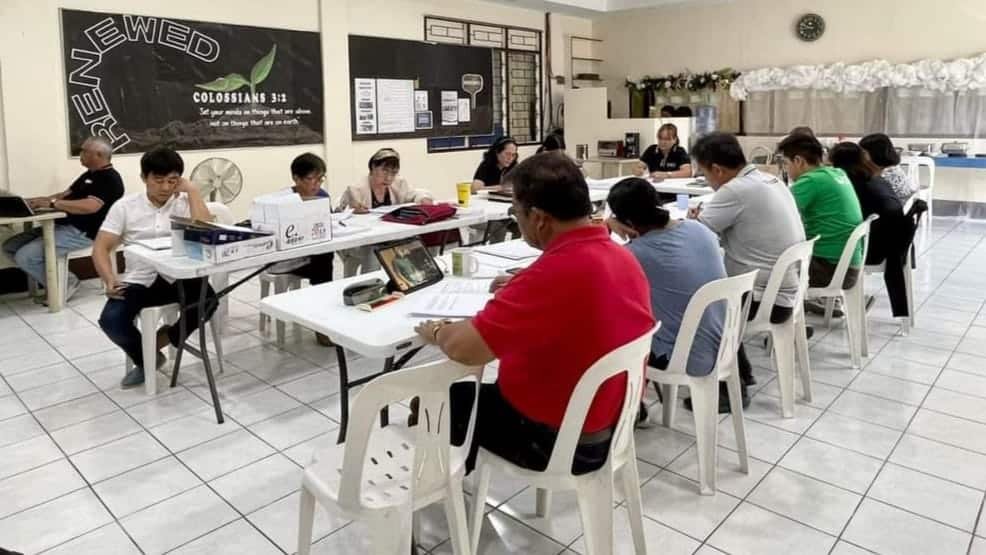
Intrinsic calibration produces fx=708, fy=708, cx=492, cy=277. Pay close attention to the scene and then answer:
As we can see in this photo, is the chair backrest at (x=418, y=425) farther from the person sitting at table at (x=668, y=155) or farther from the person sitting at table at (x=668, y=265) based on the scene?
the person sitting at table at (x=668, y=155)

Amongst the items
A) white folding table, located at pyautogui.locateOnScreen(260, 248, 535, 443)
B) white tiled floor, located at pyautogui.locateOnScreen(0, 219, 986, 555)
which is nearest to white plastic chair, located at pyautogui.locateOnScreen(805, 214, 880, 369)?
white tiled floor, located at pyautogui.locateOnScreen(0, 219, 986, 555)

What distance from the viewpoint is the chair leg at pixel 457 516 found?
5.49ft

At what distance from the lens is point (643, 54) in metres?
9.22

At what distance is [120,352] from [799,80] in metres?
7.33

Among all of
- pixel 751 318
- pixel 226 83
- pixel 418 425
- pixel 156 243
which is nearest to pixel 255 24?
pixel 226 83

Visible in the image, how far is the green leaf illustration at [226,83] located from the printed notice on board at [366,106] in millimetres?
1146

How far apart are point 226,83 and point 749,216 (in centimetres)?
456

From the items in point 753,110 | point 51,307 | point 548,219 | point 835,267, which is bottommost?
point 51,307

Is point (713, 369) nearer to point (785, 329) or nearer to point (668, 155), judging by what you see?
point (785, 329)

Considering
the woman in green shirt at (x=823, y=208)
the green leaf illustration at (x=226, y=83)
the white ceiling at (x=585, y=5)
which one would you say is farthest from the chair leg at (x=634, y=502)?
the white ceiling at (x=585, y=5)

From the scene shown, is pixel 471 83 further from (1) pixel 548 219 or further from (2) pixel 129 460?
(1) pixel 548 219

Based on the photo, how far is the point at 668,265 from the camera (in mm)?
2322

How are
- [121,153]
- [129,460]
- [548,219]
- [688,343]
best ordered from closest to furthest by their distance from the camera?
1. [548,219]
2. [688,343]
3. [129,460]
4. [121,153]

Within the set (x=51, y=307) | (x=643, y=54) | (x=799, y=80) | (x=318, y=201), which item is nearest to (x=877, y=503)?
(x=318, y=201)
